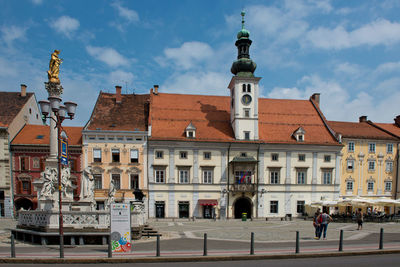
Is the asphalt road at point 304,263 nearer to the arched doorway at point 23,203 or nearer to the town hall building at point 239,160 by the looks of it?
the town hall building at point 239,160

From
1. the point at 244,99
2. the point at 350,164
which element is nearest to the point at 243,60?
the point at 244,99

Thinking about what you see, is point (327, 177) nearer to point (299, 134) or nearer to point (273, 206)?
point (299, 134)

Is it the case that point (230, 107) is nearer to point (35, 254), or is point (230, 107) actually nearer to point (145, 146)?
point (145, 146)

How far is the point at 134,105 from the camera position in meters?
36.4

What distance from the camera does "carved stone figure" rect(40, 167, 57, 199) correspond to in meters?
16.4

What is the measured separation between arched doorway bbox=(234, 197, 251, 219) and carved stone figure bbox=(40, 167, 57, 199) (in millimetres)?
21948

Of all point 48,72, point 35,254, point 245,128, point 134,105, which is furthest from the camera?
point 134,105

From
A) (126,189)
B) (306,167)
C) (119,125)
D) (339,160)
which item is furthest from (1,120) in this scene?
(339,160)

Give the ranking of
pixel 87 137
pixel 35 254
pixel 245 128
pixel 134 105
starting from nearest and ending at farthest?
pixel 35 254
pixel 87 137
pixel 245 128
pixel 134 105

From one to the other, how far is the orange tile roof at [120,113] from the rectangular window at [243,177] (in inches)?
484

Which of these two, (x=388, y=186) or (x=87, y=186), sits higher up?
(x=87, y=186)

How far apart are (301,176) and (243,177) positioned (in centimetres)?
750

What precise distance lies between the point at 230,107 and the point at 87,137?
60.4 ft

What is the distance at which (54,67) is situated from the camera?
19.9 metres
